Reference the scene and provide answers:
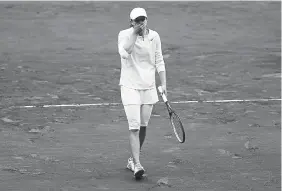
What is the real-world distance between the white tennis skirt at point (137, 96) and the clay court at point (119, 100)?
100cm

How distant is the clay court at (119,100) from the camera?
10629 mm

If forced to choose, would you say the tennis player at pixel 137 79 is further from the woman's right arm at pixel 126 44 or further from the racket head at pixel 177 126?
the racket head at pixel 177 126

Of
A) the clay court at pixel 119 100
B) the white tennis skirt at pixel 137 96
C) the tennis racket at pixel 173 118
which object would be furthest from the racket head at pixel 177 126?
the clay court at pixel 119 100

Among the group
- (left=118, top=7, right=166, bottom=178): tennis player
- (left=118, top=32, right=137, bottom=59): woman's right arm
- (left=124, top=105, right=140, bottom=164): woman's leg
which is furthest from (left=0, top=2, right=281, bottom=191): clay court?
(left=118, top=32, right=137, bottom=59): woman's right arm

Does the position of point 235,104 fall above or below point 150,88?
below

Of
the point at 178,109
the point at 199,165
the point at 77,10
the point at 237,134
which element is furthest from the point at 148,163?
the point at 77,10

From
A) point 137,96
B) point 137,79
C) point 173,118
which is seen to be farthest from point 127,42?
point 173,118

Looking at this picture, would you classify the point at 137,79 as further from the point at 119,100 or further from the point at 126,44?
the point at 119,100

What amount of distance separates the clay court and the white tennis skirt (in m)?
1.00

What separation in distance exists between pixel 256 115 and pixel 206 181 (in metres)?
4.34

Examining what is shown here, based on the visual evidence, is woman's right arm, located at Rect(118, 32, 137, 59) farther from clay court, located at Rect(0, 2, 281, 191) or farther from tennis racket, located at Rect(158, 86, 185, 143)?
clay court, located at Rect(0, 2, 281, 191)

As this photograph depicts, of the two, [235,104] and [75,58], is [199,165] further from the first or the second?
[75,58]

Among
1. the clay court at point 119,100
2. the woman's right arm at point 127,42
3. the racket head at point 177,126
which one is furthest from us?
the clay court at point 119,100

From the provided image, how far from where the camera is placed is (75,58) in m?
19.8
